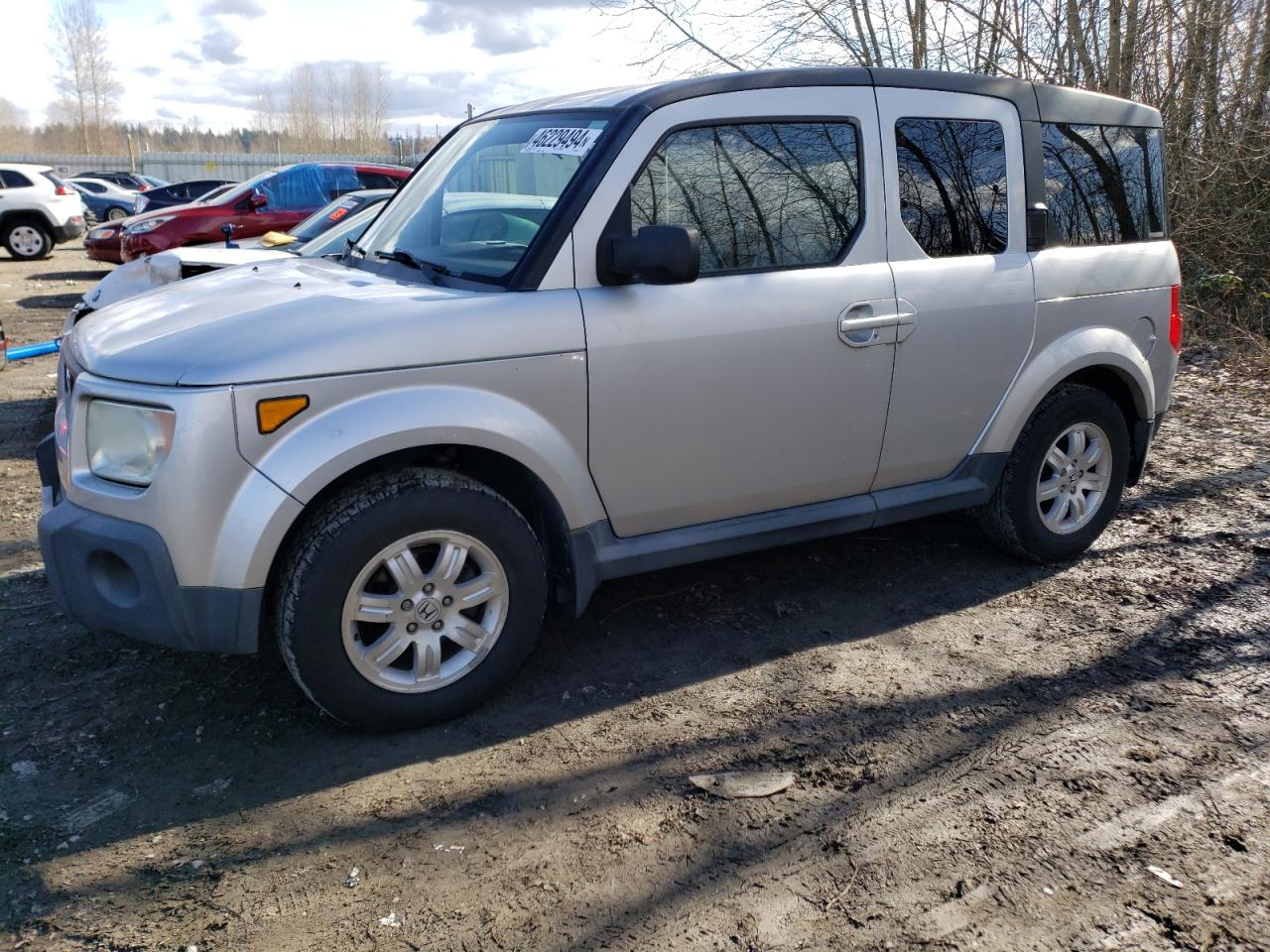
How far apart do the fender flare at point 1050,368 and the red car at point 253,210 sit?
1006 cm

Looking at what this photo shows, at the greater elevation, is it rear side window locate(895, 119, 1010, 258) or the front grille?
rear side window locate(895, 119, 1010, 258)

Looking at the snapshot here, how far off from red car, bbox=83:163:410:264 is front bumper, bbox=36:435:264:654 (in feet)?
34.3

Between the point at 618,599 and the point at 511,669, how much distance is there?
1.00m

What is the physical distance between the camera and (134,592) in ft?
9.86

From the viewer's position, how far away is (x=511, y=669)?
3428mm

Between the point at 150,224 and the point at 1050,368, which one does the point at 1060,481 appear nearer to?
the point at 1050,368

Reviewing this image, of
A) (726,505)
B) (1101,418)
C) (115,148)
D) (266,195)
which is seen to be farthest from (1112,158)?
(115,148)

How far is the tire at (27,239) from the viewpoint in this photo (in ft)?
64.5

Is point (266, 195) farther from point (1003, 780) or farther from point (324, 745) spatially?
point (1003, 780)

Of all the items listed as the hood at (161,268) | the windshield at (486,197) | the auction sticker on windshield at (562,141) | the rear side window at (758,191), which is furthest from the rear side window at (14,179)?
the rear side window at (758,191)

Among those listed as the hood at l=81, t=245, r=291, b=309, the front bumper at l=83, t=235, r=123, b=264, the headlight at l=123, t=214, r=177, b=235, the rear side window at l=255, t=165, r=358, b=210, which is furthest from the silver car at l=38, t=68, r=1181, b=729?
the front bumper at l=83, t=235, r=123, b=264

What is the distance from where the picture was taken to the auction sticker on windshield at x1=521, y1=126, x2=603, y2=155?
3.54 meters

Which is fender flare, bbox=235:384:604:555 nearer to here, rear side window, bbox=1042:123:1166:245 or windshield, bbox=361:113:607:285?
windshield, bbox=361:113:607:285

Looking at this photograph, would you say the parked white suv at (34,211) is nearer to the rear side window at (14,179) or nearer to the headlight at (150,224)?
the rear side window at (14,179)
